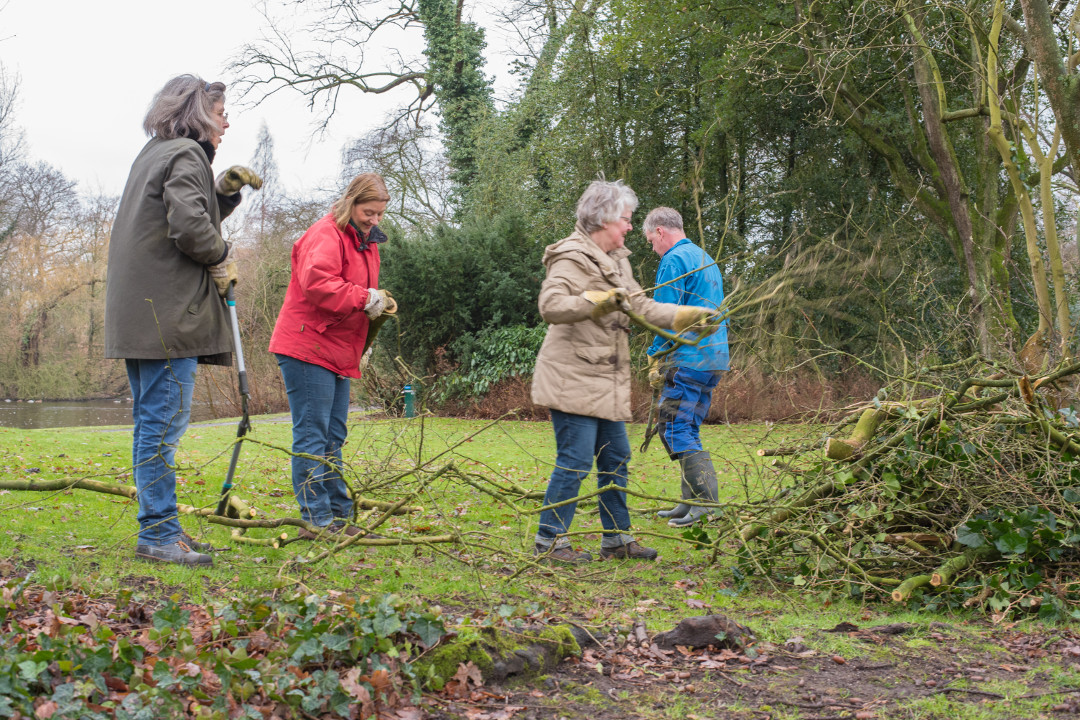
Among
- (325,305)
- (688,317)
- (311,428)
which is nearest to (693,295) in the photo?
(688,317)

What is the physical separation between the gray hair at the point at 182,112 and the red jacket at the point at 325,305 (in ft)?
2.30

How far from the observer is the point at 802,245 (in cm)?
1355

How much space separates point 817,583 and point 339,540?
2248 millimetres

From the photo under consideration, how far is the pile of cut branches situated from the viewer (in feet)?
12.4

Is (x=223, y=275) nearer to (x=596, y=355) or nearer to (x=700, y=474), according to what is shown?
(x=596, y=355)

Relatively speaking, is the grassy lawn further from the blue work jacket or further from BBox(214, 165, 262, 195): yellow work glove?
BBox(214, 165, 262, 195): yellow work glove

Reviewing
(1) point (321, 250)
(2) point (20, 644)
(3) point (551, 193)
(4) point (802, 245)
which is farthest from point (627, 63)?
(2) point (20, 644)

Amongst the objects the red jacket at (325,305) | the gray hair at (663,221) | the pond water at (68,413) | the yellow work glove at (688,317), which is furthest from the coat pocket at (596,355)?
the pond water at (68,413)

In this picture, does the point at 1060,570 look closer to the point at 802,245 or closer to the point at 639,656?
the point at 639,656

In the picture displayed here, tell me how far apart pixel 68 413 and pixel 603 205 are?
76.5ft

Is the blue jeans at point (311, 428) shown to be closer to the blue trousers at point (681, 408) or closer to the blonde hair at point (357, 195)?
the blonde hair at point (357, 195)

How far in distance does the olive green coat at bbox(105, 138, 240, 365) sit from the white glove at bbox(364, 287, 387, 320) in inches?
30.9

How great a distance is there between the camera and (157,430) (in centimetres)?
387

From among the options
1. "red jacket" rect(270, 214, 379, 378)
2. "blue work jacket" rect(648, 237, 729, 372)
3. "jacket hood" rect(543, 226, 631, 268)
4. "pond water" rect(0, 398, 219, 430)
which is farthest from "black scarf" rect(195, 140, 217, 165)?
"pond water" rect(0, 398, 219, 430)
